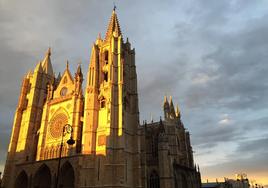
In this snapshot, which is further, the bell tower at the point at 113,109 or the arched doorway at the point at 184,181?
the arched doorway at the point at 184,181

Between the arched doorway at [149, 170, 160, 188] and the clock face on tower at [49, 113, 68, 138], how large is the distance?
1562cm

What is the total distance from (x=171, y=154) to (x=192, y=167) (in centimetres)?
1046

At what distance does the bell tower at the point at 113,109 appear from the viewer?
98.1ft

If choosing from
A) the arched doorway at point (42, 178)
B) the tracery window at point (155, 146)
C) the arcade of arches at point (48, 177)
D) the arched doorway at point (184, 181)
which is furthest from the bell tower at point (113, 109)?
the arched doorway at point (184, 181)

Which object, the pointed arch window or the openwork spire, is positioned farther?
the openwork spire

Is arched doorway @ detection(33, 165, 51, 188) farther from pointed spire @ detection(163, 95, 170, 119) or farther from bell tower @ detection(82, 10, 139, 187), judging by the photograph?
pointed spire @ detection(163, 95, 170, 119)

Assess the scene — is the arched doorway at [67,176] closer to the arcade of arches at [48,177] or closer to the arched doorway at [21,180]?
the arcade of arches at [48,177]

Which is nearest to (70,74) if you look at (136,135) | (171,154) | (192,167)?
(136,135)

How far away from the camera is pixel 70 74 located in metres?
41.7

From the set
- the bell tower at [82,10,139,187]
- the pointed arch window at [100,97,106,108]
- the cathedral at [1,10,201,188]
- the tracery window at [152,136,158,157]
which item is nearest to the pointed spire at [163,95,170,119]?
the cathedral at [1,10,201,188]

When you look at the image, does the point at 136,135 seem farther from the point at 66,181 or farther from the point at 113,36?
the point at 113,36

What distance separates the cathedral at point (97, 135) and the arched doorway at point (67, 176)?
1 cm

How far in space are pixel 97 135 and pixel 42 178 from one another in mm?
11191

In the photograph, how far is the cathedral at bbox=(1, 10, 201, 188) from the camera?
99.3 feet
